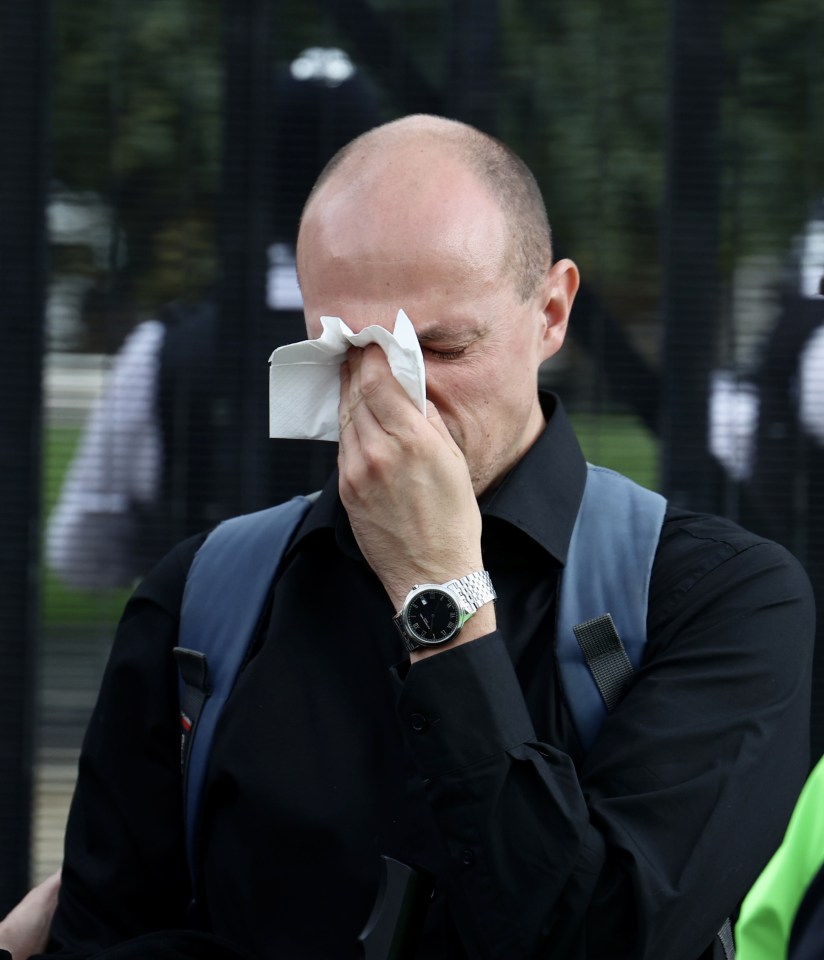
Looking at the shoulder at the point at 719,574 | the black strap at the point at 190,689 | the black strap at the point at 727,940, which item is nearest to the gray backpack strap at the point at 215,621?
the black strap at the point at 190,689

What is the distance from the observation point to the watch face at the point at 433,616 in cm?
186

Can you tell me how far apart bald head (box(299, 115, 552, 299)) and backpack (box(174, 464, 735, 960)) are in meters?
0.36

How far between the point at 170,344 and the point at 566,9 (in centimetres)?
132

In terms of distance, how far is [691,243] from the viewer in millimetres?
3625

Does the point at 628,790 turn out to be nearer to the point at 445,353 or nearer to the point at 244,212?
the point at 445,353

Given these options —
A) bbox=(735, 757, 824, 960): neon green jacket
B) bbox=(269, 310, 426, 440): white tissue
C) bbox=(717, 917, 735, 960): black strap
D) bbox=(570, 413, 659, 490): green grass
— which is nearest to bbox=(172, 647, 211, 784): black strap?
bbox=(269, 310, 426, 440): white tissue

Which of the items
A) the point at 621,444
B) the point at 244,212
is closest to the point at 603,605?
the point at 621,444

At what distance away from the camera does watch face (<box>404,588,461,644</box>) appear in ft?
6.09

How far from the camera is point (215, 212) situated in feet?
12.0

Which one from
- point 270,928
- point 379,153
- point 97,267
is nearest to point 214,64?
point 97,267

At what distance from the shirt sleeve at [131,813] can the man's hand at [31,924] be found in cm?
5

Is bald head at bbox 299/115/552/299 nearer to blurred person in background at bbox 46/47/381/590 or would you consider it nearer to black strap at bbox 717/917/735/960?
black strap at bbox 717/917/735/960

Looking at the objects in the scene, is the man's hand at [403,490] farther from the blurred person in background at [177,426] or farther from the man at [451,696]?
the blurred person in background at [177,426]

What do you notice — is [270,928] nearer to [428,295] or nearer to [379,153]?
[428,295]
